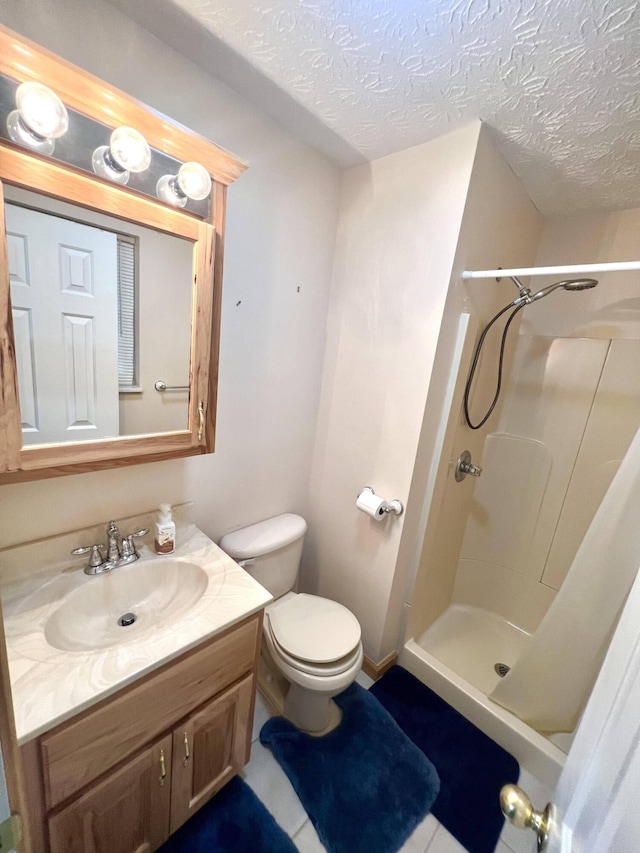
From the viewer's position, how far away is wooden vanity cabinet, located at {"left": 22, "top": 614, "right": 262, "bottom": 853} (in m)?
0.75

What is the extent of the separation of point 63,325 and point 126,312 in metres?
0.17

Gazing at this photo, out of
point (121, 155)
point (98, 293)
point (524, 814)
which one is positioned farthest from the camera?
point (98, 293)

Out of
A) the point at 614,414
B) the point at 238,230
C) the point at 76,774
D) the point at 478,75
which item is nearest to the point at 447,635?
the point at 614,414

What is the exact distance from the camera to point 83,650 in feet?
3.11

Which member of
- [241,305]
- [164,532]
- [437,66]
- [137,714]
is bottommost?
[137,714]

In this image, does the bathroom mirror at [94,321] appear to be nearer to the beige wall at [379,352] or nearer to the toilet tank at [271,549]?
the toilet tank at [271,549]

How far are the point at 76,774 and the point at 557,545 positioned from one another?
7.01ft

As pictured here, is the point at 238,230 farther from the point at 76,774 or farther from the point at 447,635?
the point at 447,635

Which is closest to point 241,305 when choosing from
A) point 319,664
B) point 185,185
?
point 185,185

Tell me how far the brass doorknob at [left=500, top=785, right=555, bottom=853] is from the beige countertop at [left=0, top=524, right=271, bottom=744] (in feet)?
2.25

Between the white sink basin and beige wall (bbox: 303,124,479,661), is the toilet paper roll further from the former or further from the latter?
the white sink basin

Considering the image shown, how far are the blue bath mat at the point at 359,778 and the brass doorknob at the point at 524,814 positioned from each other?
36.7 inches

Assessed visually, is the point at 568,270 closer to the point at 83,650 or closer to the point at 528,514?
the point at 528,514

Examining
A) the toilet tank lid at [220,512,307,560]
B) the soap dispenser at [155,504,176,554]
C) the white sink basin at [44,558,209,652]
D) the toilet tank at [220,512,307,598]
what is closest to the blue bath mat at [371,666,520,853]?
the toilet tank at [220,512,307,598]
